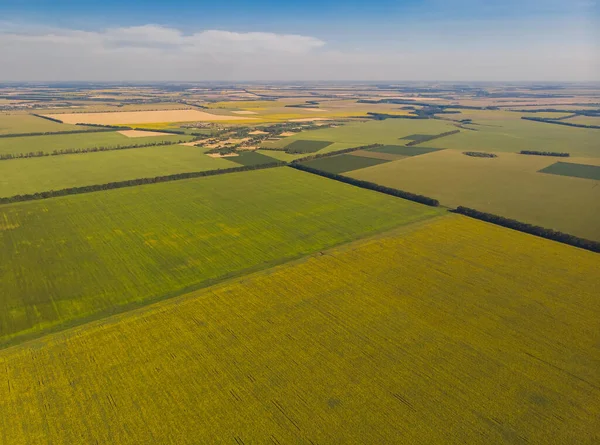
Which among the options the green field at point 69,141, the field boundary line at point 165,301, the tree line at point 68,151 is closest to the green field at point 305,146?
the green field at point 69,141

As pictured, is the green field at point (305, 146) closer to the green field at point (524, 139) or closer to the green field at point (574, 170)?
the green field at point (524, 139)

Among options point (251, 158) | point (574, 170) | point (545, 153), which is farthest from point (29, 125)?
point (574, 170)

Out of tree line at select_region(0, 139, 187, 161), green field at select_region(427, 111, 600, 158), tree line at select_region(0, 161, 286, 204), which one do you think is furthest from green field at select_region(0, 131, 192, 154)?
green field at select_region(427, 111, 600, 158)

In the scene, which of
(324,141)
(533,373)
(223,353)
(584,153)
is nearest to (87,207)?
(223,353)

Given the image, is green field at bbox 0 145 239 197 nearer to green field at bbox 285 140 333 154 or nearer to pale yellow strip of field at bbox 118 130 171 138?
green field at bbox 285 140 333 154

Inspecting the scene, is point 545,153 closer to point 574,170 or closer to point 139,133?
point 574,170

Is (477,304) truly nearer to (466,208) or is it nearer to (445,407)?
(445,407)
